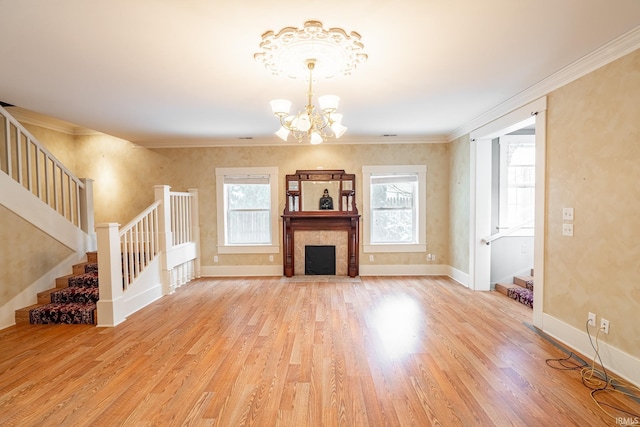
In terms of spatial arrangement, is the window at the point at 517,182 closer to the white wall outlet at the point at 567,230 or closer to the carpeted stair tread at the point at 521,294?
the carpeted stair tread at the point at 521,294

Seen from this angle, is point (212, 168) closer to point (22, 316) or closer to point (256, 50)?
point (22, 316)

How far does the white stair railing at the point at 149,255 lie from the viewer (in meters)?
3.51

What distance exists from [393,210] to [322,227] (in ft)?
4.66

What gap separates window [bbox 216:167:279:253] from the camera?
5.80 metres

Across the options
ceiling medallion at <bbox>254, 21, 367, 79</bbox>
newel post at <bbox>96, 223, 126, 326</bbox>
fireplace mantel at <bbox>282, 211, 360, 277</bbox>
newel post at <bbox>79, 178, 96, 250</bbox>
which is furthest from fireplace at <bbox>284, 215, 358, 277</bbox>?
ceiling medallion at <bbox>254, 21, 367, 79</bbox>

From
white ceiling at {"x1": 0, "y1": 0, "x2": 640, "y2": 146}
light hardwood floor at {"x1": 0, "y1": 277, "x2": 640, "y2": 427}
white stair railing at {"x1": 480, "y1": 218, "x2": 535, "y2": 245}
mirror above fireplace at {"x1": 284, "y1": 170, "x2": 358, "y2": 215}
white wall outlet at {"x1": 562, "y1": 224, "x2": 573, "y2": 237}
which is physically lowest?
light hardwood floor at {"x1": 0, "y1": 277, "x2": 640, "y2": 427}

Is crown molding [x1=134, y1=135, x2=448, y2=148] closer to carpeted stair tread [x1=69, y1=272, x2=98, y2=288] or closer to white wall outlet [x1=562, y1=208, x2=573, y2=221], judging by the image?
carpeted stair tread [x1=69, y1=272, x2=98, y2=288]

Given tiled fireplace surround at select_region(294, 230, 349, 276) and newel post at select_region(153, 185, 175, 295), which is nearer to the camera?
newel post at select_region(153, 185, 175, 295)

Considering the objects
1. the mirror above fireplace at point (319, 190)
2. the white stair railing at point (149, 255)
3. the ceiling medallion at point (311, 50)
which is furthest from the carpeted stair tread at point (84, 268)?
the ceiling medallion at point (311, 50)

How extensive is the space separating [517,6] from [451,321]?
3038 mm

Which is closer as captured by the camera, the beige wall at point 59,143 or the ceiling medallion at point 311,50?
the ceiling medallion at point 311,50

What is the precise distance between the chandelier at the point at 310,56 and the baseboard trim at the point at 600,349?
Answer: 287 cm

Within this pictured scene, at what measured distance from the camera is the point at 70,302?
3.83m

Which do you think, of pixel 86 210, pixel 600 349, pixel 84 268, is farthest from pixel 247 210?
pixel 600 349
